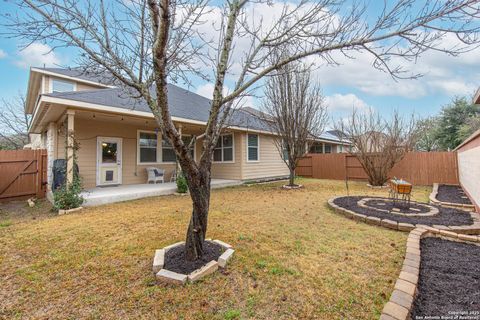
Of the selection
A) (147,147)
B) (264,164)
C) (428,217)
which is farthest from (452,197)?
(147,147)

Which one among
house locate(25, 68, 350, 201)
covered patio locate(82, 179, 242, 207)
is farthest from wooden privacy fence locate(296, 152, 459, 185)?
covered patio locate(82, 179, 242, 207)

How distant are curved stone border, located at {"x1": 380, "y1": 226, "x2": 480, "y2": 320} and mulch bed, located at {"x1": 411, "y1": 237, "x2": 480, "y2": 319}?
0.09m

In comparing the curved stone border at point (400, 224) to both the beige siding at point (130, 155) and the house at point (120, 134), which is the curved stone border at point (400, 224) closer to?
the house at point (120, 134)

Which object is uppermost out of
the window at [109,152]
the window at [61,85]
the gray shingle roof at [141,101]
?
the window at [61,85]

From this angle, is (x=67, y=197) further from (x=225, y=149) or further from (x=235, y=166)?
(x=225, y=149)

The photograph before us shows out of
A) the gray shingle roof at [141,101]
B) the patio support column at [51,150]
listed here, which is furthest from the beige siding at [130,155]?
the gray shingle roof at [141,101]

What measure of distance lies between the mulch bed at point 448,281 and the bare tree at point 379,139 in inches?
286

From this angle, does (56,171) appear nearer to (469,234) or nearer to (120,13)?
(120,13)

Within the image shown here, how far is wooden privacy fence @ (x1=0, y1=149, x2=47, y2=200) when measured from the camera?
7.53m

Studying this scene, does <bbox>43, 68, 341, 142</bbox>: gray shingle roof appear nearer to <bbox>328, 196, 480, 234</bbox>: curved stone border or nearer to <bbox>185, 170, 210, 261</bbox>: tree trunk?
<bbox>185, 170, 210, 261</bbox>: tree trunk

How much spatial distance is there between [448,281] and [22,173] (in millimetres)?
11292

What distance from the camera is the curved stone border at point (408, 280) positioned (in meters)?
1.79

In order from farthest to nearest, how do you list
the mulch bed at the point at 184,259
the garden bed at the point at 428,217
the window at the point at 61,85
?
the window at the point at 61,85 → the garden bed at the point at 428,217 → the mulch bed at the point at 184,259

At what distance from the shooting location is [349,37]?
7.97ft
